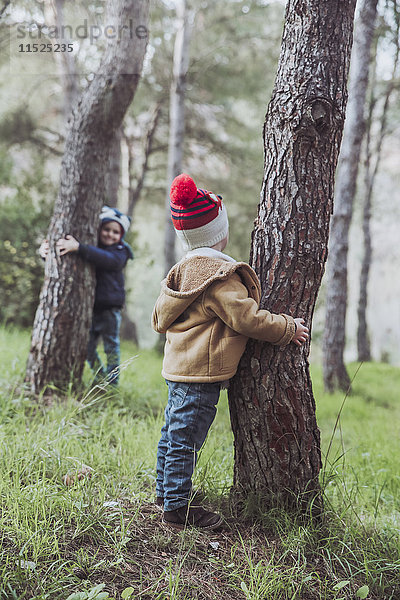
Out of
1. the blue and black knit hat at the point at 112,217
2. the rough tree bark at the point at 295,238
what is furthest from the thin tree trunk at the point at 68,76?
the rough tree bark at the point at 295,238

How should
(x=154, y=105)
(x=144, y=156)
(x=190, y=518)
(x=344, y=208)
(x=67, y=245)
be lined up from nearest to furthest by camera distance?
(x=190, y=518) < (x=67, y=245) < (x=344, y=208) < (x=154, y=105) < (x=144, y=156)

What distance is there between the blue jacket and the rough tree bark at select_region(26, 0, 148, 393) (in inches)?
7.1

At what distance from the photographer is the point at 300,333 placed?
2201 mm

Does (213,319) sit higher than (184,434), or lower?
higher

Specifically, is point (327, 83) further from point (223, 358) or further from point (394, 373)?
point (394, 373)

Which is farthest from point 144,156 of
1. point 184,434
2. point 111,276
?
point 184,434

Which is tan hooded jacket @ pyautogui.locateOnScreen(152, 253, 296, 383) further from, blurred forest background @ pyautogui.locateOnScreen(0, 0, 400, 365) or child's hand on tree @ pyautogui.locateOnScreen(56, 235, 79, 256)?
blurred forest background @ pyautogui.locateOnScreen(0, 0, 400, 365)

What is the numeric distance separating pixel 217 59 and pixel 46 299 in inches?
290

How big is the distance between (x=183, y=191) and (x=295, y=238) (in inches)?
23.4

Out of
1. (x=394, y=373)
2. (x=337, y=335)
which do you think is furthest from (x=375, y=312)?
(x=337, y=335)

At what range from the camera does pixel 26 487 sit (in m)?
2.18

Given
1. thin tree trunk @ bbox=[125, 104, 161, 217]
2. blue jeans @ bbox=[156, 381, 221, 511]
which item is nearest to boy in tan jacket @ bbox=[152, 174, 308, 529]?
blue jeans @ bbox=[156, 381, 221, 511]

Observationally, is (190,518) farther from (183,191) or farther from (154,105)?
(154,105)

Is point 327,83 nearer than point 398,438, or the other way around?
point 327,83
